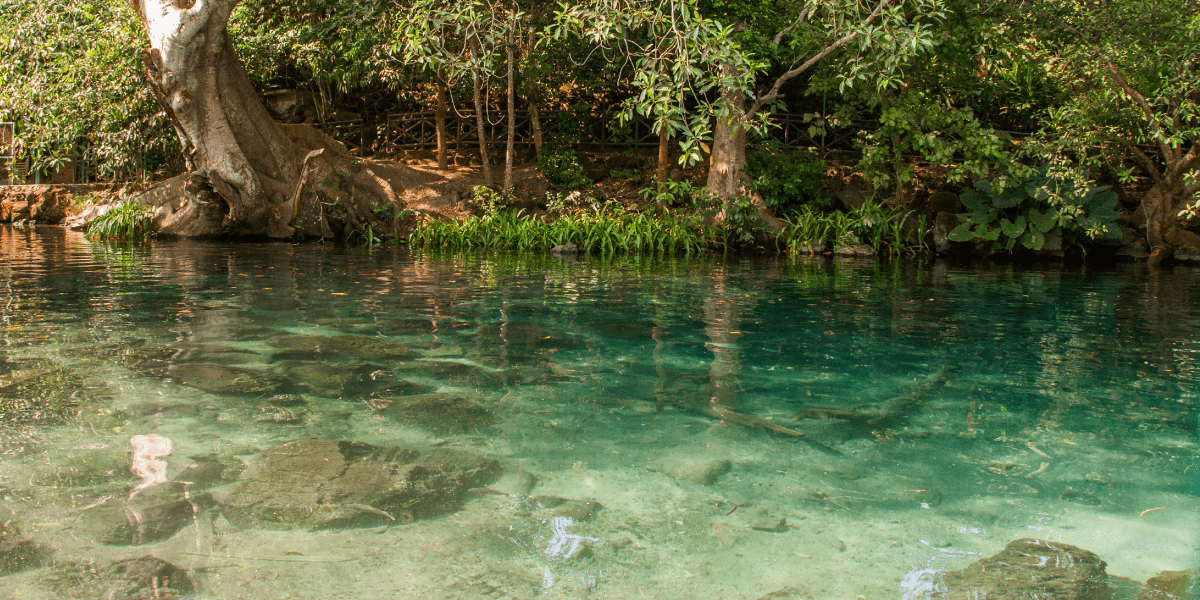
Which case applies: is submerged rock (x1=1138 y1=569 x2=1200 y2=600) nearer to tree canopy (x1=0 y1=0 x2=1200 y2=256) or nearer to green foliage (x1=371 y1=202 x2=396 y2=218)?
tree canopy (x1=0 y1=0 x2=1200 y2=256)

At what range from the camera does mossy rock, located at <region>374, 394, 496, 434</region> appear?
3.66 m

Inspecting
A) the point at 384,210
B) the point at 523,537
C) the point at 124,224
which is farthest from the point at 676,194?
the point at 523,537

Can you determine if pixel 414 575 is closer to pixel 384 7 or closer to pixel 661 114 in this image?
pixel 661 114

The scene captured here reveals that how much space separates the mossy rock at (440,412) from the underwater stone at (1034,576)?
6.80 feet

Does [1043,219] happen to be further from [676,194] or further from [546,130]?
[546,130]

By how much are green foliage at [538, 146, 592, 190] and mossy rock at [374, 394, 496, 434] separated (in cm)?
1420

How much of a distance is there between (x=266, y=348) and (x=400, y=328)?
1121 mm

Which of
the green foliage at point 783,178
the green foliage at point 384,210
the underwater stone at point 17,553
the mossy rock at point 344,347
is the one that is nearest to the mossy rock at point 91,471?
the underwater stone at point 17,553

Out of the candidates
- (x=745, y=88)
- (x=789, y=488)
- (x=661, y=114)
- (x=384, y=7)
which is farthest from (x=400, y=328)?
(x=384, y=7)

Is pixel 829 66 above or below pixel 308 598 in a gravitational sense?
above

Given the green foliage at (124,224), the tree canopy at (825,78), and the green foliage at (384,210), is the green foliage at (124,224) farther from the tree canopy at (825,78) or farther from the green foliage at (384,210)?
the green foliage at (384,210)

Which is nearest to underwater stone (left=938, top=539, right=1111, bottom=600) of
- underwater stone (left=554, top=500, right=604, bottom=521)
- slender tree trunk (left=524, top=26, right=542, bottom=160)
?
underwater stone (left=554, top=500, right=604, bottom=521)

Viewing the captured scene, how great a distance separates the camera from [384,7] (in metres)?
15.7

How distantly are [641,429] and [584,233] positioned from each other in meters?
12.1
